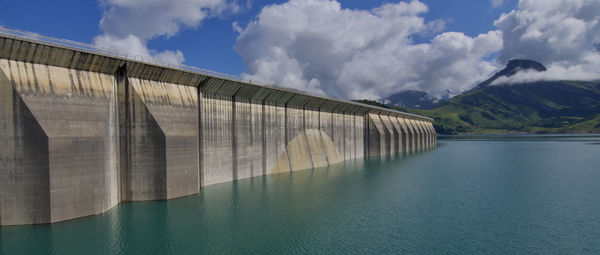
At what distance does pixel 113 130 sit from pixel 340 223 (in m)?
17.7

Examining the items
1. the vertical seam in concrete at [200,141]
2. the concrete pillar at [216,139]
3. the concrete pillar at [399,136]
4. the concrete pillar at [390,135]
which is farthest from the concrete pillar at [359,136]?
the vertical seam in concrete at [200,141]

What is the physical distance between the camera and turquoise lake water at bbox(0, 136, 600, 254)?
16047mm

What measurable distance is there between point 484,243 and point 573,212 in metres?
11.4

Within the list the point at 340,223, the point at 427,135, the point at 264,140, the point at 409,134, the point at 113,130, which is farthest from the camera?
the point at 427,135

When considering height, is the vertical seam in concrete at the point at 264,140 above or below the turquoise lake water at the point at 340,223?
above

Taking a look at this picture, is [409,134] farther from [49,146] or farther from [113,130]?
[49,146]

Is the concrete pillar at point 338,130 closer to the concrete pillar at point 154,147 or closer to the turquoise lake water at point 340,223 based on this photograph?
the turquoise lake water at point 340,223

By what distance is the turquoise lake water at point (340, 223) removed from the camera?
1605 centimetres

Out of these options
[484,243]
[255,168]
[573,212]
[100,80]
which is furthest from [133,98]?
[573,212]

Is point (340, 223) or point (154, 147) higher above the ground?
point (154, 147)

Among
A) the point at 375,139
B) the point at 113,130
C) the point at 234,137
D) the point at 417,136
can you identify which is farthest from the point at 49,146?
the point at 417,136

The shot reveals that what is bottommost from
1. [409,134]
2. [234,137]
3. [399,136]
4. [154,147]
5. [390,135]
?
[399,136]

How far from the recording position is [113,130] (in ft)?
75.3

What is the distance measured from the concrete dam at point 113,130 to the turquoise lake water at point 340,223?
1.76m
